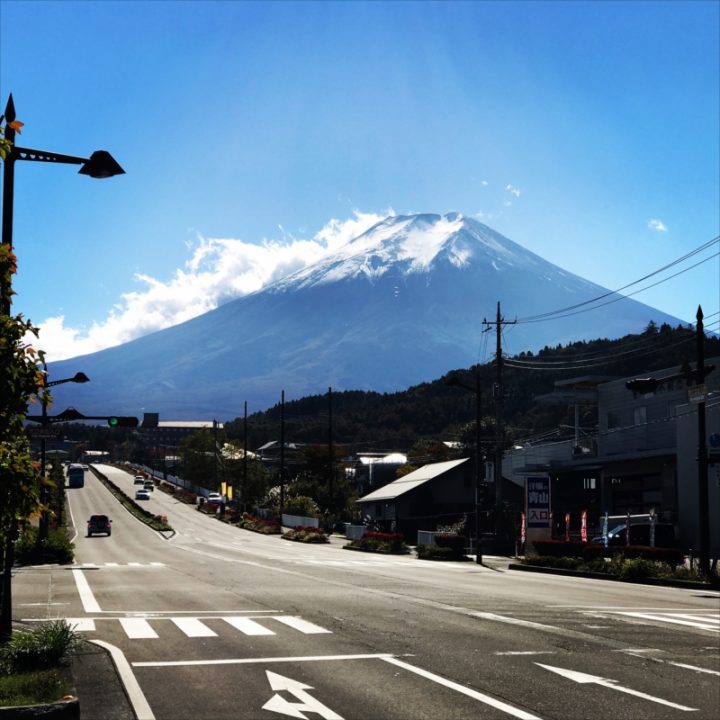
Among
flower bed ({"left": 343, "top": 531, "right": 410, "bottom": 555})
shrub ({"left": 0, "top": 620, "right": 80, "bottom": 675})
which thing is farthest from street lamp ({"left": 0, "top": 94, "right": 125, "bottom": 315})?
flower bed ({"left": 343, "top": 531, "right": 410, "bottom": 555})

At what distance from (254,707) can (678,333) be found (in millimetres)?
131667

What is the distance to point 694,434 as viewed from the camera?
50.3 metres

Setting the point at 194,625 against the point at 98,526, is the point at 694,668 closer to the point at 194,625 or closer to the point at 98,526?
the point at 194,625

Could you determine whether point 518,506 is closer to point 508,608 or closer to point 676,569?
point 676,569

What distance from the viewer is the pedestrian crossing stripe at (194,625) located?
16047 mm

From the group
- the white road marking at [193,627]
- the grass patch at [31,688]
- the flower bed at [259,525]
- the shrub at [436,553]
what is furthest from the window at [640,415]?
the grass patch at [31,688]

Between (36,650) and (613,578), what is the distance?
26.0 metres

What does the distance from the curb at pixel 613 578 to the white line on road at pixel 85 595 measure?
17576mm

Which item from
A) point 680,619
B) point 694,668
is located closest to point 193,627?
point 694,668

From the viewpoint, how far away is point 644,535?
48.8m

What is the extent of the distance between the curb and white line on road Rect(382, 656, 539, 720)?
A: 63.9ft

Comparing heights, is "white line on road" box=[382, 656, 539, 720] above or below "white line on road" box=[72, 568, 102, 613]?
above

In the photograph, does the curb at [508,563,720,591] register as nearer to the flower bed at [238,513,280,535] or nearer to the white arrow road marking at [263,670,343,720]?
the white arrow road marking at [263,670,343,720]

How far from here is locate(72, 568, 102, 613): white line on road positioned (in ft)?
67.7
